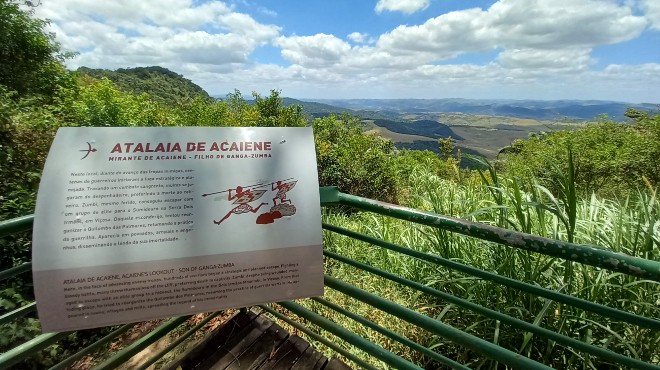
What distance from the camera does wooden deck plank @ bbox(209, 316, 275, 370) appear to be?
1618mm

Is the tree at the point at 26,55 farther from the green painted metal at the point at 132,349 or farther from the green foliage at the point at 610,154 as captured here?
the green foliage at the point at 610,154

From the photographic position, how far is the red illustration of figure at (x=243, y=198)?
1.12 meters

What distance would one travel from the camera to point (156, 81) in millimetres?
61188

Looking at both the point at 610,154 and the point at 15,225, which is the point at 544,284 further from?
the point at 610,154

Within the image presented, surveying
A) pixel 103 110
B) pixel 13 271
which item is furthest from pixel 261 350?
pixel 103 110

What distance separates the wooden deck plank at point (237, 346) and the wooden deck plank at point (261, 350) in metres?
0.02

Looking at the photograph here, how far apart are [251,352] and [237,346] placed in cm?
8

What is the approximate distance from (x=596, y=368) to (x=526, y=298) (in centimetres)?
49

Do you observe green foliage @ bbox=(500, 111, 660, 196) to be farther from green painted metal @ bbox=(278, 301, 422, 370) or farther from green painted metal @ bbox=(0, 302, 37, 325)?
green painted metal @ bbox=(0, 302, 37, 325)

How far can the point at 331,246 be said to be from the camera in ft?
17.2

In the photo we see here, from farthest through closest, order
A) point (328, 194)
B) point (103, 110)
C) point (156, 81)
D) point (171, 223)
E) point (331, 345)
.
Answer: point (156, 81) < point (103, 110) < point (331, 345) < point (328, 194) < point (171, 223)

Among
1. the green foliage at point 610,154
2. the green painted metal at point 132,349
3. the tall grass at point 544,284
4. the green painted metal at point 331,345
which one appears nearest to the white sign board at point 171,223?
the green painted metal at point 132,349

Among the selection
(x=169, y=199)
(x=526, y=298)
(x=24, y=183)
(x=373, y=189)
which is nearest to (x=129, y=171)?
(x=169, y=199)

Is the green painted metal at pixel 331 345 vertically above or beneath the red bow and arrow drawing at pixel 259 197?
beneath
